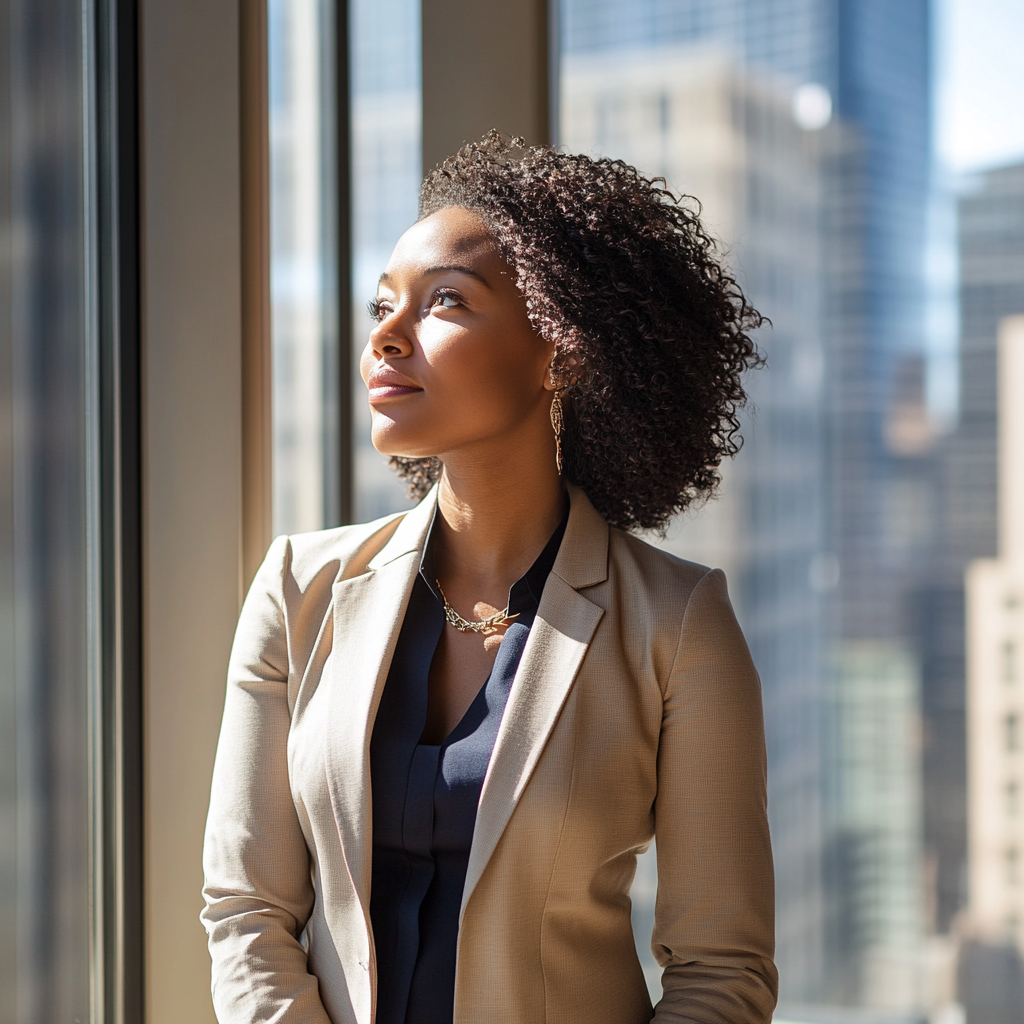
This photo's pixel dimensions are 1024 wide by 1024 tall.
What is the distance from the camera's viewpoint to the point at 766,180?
78.8 inches

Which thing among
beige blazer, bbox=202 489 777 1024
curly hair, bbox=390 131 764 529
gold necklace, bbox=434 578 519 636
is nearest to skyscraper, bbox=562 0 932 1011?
curly hair, bbox=390 131 764 529

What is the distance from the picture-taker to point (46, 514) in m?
1.50

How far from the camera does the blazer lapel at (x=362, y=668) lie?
4.16ft

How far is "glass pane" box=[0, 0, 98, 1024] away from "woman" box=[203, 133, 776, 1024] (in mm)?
309

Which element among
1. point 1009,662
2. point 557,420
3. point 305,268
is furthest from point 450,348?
point 1009,662

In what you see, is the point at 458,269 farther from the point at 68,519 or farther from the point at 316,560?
the point at 68,519

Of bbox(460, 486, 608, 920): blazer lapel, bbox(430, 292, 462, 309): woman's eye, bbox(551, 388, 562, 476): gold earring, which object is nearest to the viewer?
bbox(460, 486, 608, 920): blazer lapel

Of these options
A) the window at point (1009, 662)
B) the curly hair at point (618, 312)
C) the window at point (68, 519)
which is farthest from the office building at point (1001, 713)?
the window at point (68, 519)

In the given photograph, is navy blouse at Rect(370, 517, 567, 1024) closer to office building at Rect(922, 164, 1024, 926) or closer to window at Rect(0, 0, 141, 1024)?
window at Rect(0, 0, 141, 1024)

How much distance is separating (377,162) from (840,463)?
110 cm

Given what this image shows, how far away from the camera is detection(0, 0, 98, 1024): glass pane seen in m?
1.42

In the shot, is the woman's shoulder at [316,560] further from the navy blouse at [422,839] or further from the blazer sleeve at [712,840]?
the blazer sleeve at [712,840]

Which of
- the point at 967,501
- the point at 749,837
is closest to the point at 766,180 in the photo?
the point at 967,501

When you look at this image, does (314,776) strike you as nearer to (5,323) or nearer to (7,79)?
(5,323)
